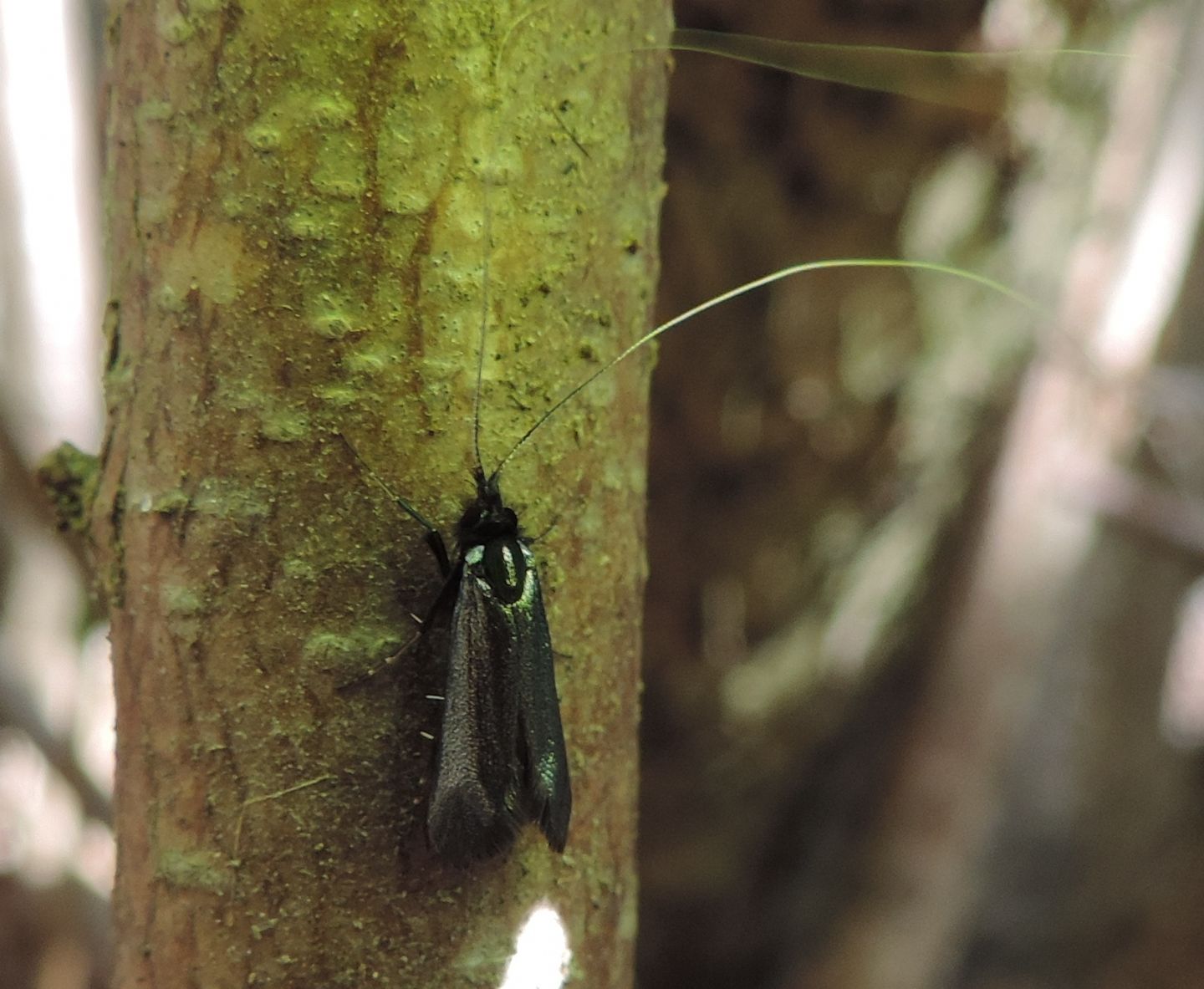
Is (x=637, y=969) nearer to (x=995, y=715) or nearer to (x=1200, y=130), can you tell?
(x=995, y=715)

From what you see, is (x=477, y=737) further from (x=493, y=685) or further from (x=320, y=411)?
(x=320, y=411)

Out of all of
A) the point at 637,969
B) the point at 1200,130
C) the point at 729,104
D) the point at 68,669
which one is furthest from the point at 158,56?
the point at 637,969

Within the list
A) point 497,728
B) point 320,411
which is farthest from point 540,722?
point 320,411
